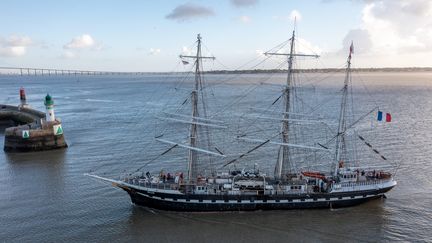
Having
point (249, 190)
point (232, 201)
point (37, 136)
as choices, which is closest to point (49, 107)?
point (37, 136)

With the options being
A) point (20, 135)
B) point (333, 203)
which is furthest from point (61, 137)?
point (333, 203)

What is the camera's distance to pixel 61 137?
192ft

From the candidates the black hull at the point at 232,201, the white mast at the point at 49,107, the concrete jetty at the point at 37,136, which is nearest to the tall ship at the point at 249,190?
the black hull at the point at 232,201

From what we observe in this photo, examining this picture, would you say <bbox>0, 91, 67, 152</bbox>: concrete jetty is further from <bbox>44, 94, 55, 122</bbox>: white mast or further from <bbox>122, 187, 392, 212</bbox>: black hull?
<bbox>122, 187, 392, 212</bbox>: black hull

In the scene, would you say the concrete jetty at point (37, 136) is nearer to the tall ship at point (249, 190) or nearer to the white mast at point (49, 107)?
the white mast at point (49, 107)

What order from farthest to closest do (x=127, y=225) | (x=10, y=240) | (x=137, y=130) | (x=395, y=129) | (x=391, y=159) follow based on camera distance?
(x=137, y=130)
(x=395, y=129)
(x=391, y=159)
(x=127, y=225)
(x=10, y=240)

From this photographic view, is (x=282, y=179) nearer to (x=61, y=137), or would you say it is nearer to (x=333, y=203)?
(x=333, y=203)

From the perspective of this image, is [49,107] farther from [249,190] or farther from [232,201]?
[249,190]

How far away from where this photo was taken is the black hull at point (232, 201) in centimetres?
3622

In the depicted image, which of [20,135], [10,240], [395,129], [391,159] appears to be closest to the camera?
[10,240]

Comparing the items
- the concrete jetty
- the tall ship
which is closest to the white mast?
the concrete jetty

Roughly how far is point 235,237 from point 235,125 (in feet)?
135

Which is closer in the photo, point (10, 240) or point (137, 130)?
point (10, 240)

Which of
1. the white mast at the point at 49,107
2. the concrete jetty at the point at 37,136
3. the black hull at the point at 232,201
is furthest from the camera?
the white mast at the point at 49,107
